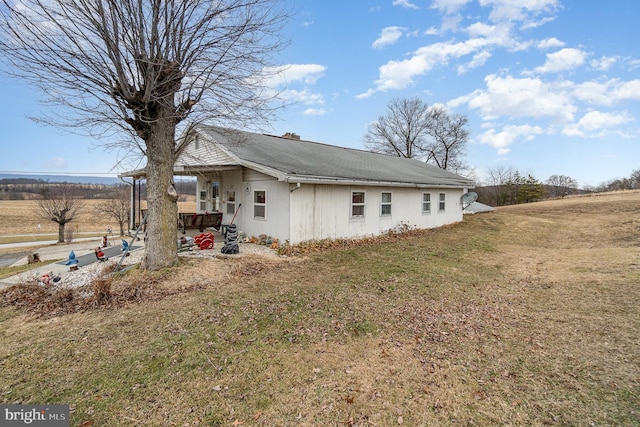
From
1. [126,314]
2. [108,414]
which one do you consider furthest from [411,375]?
[126,314]

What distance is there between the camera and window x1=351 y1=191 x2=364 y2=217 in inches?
457

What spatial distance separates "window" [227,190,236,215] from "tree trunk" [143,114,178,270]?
5342mm

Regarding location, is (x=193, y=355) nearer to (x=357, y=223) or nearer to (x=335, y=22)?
(x=357, y=223)

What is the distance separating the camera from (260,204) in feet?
35.9

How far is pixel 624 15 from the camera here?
37.1 ft

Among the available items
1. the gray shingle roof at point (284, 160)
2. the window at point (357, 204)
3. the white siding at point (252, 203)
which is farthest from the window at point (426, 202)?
the white siding at point (252, 203)

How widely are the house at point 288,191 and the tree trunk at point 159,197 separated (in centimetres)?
98

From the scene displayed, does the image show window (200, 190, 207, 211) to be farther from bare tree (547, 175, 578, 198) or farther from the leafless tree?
bare tree (547, 175, 578, 198)

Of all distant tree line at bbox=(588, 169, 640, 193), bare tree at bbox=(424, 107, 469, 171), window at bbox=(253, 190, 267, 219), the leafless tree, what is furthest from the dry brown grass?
distant tree line at bbox=(588, 169, 640, 193)

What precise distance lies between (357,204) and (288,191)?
3.23m

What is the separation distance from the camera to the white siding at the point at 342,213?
32.9ft

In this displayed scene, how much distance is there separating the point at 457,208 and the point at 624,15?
431 inches

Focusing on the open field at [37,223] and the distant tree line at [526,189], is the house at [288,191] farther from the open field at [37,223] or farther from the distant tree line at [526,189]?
the distant tree line at [526,189]

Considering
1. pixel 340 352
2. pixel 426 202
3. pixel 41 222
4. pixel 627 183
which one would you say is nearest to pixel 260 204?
pixel 340 352
